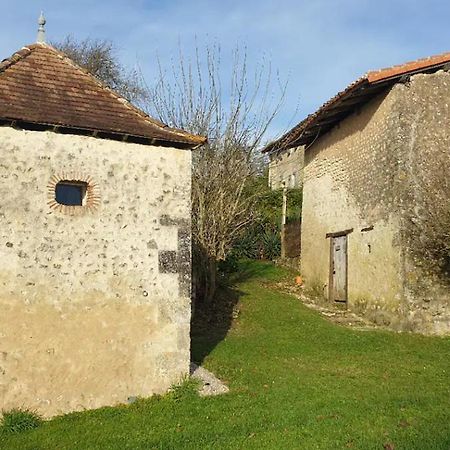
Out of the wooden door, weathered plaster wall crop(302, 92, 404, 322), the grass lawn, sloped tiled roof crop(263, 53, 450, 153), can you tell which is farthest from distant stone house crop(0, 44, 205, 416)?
the wooden door

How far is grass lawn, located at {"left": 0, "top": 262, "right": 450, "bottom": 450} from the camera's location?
635 cm

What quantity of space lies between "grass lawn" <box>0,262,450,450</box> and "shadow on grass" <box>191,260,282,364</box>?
0.34 ft

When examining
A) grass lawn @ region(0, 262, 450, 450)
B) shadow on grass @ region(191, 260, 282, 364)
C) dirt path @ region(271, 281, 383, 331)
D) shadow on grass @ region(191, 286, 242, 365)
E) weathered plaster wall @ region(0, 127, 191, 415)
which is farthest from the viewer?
dirt path @ region(271, 281, 383, 331)

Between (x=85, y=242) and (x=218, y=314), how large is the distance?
250 inches

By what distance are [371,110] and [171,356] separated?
27.9 ft

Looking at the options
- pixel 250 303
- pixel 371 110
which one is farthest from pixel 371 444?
pixel 371 110

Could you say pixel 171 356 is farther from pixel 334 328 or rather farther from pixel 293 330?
pixel 334 328

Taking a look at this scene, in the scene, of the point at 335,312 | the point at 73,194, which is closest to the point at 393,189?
the point at 335,312

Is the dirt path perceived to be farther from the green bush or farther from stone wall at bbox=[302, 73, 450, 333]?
the green bush

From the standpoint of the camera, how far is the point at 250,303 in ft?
47.4

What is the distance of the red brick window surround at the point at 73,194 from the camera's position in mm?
7703

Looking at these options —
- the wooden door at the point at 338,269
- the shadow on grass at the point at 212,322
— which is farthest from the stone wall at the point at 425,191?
the shadow on grass at the point at 212,322

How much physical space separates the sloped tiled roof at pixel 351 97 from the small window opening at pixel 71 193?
277 inches

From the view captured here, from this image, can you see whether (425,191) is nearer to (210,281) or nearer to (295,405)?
(210,281)
